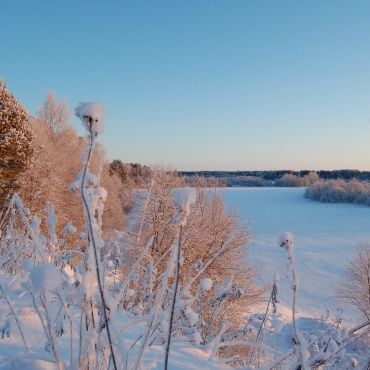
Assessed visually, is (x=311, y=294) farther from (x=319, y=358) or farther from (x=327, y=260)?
(x=319, y=358)

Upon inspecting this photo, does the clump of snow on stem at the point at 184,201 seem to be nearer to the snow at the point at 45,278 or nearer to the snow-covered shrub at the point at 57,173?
the snow at the point at 45,278

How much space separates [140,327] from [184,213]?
5.91ft

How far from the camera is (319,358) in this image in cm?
95

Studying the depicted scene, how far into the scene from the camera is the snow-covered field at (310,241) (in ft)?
69.6

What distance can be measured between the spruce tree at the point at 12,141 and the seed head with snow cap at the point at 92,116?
1222 cm

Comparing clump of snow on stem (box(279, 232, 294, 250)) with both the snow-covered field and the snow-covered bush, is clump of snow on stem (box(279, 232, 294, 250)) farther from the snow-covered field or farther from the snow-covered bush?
the snow-covered field

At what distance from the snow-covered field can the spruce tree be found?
28.3 feet

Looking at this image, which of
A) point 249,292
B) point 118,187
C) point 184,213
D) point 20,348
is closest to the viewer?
point 184,213

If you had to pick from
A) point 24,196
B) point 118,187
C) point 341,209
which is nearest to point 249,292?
point 24,196

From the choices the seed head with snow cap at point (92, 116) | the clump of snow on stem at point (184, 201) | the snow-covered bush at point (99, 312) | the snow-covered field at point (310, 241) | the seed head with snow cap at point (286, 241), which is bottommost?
the snow-covered field at point (310, 241)

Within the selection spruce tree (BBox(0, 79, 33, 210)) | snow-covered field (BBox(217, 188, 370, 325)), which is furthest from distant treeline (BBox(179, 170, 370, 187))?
spruce tree (BBox(0, 79, 33, 210))

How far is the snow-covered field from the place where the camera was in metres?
21.2

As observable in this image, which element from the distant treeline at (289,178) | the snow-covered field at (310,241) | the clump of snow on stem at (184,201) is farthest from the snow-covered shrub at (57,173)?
the distant treeline at (289,178)

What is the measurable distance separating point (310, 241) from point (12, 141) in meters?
27.9
